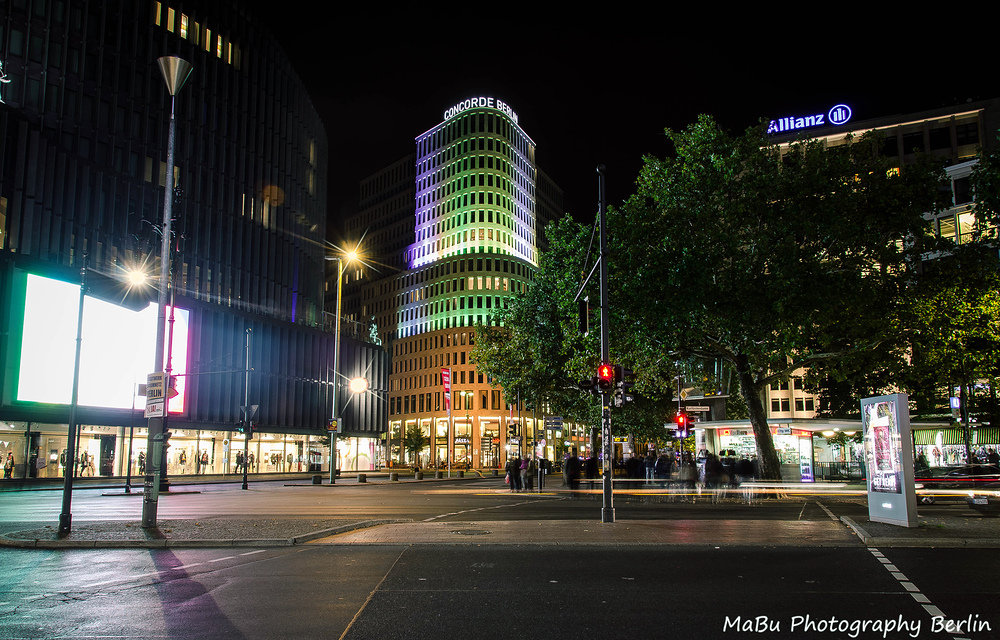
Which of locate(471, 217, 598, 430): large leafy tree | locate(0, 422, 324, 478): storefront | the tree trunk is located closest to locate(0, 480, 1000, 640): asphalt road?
the tree trunk

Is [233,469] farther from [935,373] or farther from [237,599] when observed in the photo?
[237,599]

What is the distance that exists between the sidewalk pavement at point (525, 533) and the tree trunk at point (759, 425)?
15431 mm

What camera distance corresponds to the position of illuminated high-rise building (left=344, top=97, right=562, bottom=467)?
4648 inches

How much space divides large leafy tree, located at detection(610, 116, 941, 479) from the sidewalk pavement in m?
13.5

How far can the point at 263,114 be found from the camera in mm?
71125

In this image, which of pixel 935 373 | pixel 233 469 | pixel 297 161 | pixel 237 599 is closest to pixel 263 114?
pixel 297 161

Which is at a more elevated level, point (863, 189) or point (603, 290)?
point (863, 189)

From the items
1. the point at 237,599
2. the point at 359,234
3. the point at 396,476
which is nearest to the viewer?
the point at 237,599

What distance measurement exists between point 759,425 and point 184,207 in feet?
109

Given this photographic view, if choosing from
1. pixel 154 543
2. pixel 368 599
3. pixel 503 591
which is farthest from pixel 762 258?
pixel 368 599

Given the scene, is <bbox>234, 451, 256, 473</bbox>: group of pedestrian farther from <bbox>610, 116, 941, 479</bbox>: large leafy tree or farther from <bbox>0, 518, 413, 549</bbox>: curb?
<bbox>0, 518, 413, 549</bbox>: curb

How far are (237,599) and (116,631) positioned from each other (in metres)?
1.59

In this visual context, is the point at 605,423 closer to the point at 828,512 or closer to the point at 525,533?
the point at 525,533

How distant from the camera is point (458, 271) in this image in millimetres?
120875
